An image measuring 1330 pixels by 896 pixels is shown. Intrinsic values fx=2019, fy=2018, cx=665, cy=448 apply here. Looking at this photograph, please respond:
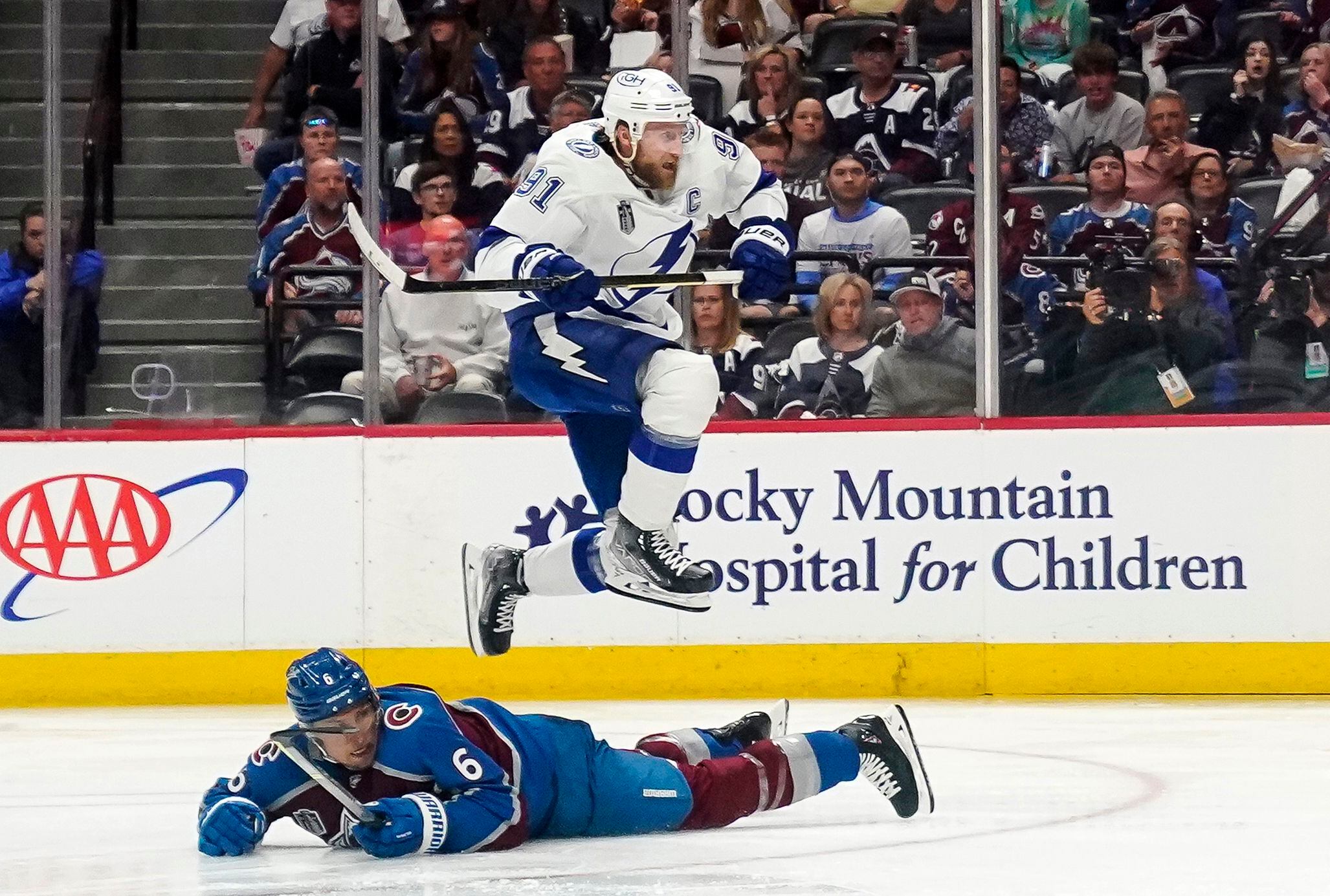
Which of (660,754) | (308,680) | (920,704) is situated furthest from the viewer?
(920,704)

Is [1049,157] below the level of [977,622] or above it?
above

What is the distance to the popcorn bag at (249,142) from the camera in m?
6.60

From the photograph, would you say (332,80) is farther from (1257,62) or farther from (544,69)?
(1257,62)

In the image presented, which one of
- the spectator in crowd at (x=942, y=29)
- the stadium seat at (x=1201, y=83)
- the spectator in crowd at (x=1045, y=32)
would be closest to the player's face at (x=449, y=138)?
the spectator in crowd at (x=942, y=29)

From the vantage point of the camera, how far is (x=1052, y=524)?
6438 millimetres

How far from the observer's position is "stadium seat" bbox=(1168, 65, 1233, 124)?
6.55m

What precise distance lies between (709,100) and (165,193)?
1.80m

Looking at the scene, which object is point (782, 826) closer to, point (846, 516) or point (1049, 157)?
point (846, 516)

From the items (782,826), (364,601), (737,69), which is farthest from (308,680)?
(737,69)

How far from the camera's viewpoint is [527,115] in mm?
6527

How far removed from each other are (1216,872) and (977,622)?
321cm

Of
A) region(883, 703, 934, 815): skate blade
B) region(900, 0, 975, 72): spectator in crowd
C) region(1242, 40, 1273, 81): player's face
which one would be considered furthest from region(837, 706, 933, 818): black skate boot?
region(1242, 40, 1273, 81): player's face

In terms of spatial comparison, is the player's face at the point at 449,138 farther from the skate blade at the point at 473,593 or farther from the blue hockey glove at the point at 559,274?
the blue hockey glove at the point at 559,274

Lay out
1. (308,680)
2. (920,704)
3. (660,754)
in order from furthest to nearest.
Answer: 1. (920,704)
2. (660,754)
3. (308,680)
